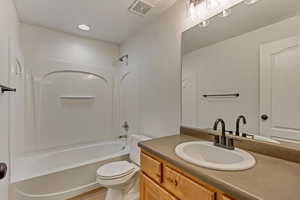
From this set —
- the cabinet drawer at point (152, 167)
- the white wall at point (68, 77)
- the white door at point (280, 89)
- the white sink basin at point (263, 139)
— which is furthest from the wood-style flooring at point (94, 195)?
the white door at point (280, 89)

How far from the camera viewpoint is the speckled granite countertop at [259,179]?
22.8 inches

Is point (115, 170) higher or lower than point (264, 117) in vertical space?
Result: lower

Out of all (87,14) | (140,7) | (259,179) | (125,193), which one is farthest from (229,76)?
(87,14)

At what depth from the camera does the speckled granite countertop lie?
0.58m

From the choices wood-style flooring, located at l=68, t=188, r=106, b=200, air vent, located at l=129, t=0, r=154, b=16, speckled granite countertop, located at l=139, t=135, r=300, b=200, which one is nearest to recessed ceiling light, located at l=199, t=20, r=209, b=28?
air vent, located at l=129, t=0, r=154, b=16

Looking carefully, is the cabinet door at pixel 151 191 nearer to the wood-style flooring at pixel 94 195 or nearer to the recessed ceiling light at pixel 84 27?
the wood-style flooring at pixel 94 195

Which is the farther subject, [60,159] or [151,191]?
[60,159]

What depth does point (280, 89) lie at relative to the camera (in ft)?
3.25

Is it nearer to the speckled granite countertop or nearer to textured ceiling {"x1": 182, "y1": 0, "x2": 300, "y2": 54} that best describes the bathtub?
the speckled granite countertop

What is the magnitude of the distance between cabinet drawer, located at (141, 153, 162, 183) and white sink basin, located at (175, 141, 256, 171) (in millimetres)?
183

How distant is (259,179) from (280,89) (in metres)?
0.64

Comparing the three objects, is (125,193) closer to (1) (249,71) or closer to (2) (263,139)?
(2) (263,139)

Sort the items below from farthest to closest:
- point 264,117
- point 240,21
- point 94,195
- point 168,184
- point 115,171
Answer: point 94,195
point 115,171
point 240,21
point 264,117
point 168,184

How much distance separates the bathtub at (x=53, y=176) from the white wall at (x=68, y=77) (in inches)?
8.3
